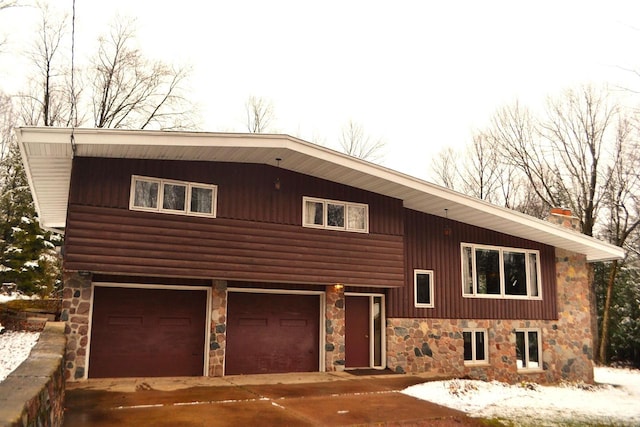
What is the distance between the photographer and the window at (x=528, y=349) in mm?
14266

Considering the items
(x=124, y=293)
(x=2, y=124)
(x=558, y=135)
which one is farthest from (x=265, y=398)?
(x=2, y=124)

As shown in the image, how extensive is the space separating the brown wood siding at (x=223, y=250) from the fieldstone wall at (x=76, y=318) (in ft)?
2.33

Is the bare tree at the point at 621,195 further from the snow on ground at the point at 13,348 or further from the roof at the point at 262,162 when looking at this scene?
the snow on ground at the point at 13,348

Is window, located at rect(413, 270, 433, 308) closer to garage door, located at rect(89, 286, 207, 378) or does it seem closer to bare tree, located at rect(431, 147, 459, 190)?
garage door, located at rect(89, 286, 207, 378)

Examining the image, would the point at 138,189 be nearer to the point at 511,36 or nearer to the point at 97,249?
the point at 97,249

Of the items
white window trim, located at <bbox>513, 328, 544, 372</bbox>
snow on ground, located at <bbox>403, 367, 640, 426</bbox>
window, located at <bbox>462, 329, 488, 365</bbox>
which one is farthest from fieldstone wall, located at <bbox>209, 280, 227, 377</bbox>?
white window trim, located at <bbox>513, 328, 544, 372</bbox>

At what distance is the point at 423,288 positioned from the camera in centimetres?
1333

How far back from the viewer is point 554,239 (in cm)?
1431

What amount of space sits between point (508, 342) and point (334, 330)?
17.4ft

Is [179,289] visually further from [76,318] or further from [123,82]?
[123,82]

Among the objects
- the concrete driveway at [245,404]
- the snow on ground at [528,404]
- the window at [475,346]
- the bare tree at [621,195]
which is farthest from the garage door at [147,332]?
the bare tree at [621,195]

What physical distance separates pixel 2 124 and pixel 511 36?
1003 inches

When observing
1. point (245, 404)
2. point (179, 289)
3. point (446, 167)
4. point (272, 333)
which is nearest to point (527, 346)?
point (272, 333)

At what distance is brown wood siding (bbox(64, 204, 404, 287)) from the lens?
9156 mm
